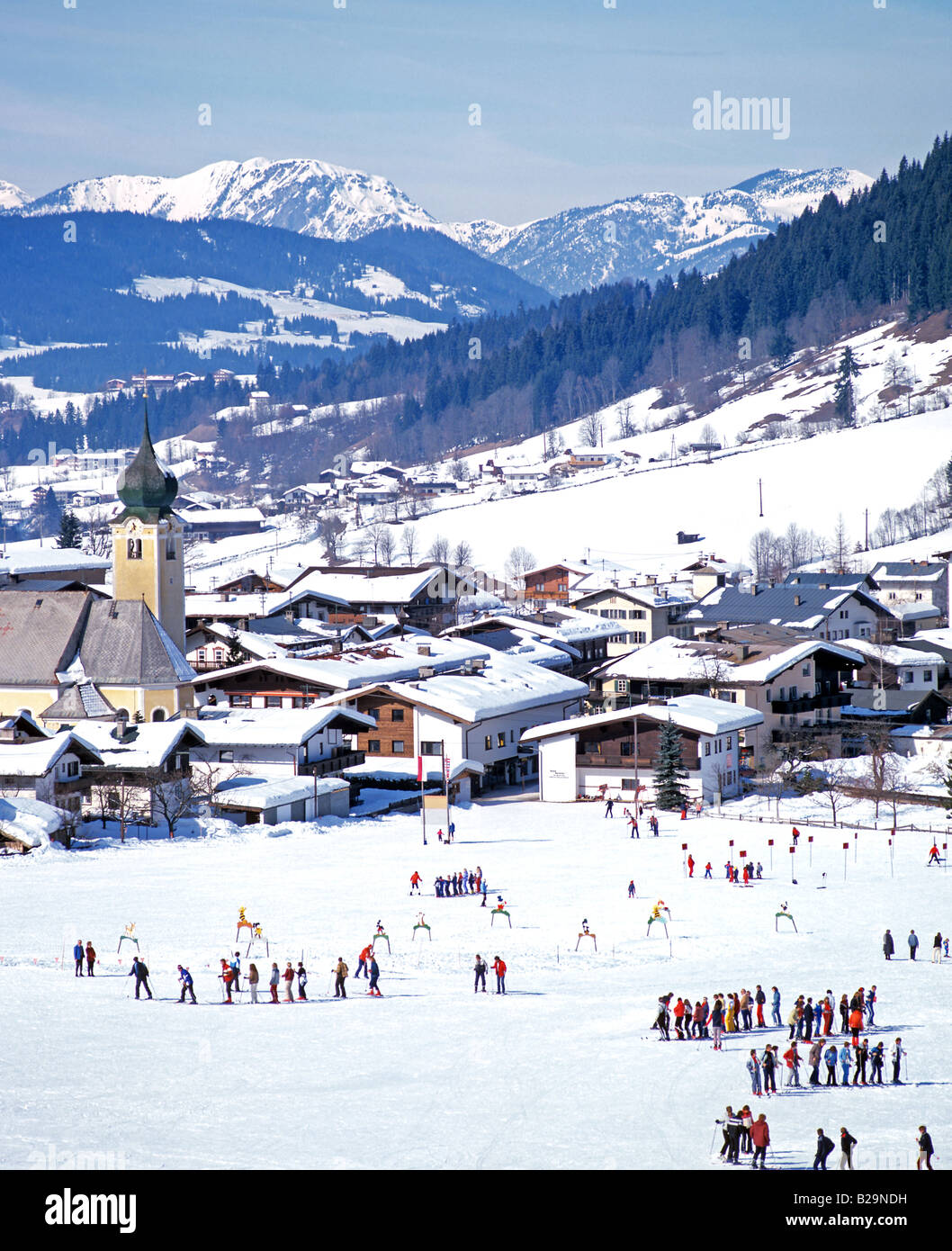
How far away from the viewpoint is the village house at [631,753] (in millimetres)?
47969

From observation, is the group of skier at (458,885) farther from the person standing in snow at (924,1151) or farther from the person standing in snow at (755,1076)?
the person standing in snow at (924,1151)

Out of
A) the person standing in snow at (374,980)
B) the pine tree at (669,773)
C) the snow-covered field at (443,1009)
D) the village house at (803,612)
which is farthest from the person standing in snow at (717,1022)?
the village house at (803,612)

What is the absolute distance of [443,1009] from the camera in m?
25.4

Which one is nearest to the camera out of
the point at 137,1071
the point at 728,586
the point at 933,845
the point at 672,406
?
the point at 137,1071

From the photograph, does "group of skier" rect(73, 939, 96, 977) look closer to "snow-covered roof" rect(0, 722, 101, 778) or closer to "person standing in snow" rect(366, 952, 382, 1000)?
"person standing in snow" rect(366, 952, 382, 1000)

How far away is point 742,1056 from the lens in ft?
76.6

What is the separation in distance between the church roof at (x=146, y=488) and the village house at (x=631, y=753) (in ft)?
68.2

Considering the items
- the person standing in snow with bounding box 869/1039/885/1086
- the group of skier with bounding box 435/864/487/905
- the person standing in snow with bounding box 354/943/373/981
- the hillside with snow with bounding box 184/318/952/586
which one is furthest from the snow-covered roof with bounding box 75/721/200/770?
the hillside with snow with bounding box 184/318/952/586

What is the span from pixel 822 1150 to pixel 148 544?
Answer: 49.1 m

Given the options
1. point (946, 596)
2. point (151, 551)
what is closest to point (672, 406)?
point (946, 596)

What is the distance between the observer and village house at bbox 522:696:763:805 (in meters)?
48.0
